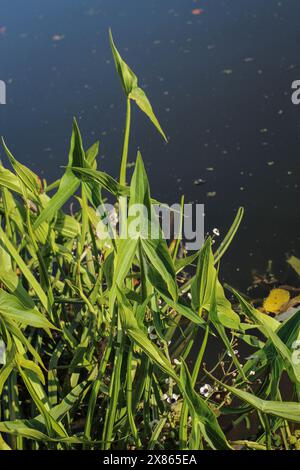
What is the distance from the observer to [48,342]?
130 centimetres

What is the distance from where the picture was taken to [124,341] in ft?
3.06

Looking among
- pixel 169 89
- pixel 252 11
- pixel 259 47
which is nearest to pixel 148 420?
pixel 169 89

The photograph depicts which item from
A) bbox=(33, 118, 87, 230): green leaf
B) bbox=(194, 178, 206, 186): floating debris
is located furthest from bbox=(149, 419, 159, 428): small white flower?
bbox=(194, 178, 206, 186): floating debris

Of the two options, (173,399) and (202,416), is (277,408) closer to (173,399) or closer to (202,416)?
(202,416)

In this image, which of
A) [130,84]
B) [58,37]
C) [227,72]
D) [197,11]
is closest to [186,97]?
[227,72]

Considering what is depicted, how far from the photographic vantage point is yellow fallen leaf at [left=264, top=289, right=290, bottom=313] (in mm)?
1573

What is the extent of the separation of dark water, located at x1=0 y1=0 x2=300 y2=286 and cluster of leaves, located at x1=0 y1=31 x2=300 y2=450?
0.69 m

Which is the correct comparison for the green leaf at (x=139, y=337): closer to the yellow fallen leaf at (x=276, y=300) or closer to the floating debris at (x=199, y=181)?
the yellow fallen leaf at (x=276, y=300)

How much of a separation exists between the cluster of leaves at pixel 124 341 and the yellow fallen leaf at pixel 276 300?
349 millimetres

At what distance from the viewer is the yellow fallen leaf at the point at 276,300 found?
1.57 m

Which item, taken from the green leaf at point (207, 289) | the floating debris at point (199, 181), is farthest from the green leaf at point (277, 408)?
the floating debris at point (199, 181)

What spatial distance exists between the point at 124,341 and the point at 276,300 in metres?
0.74

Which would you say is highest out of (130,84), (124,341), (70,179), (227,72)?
(227,72)
